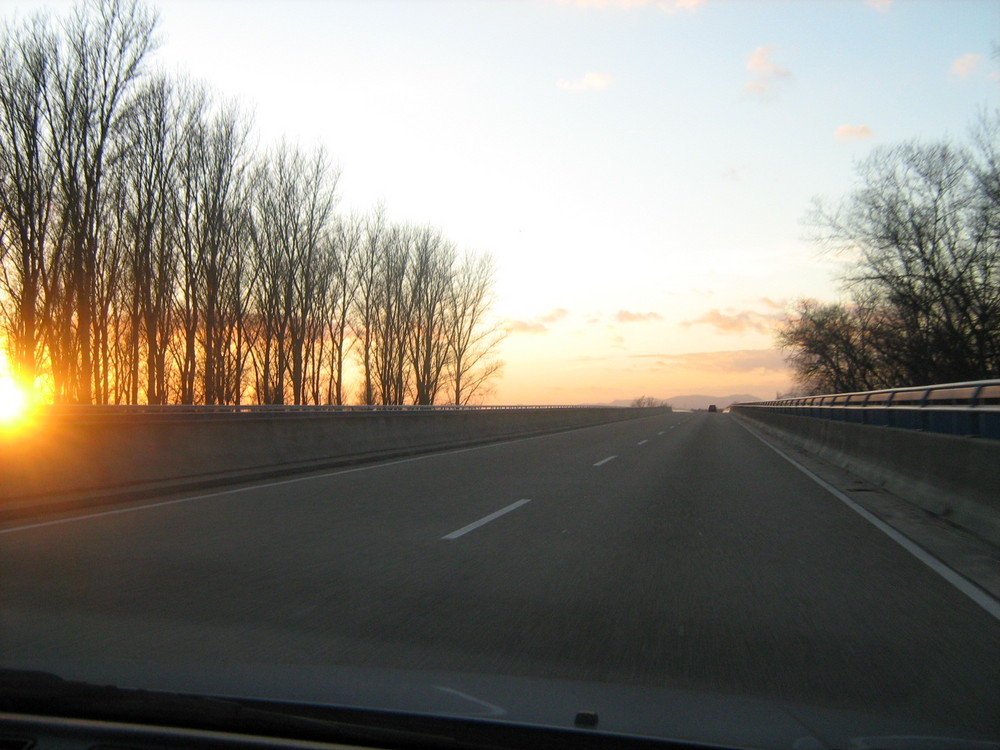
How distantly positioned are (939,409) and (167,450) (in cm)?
1146

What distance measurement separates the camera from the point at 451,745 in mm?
2551

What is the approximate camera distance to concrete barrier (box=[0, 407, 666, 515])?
9719 mm

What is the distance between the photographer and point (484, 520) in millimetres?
8898

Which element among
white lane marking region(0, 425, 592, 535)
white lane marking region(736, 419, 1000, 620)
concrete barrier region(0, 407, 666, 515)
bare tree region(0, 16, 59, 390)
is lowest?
white lane marking region(736, 419, 1000, 620)

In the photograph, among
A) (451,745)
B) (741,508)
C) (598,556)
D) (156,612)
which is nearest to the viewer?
(451,745)

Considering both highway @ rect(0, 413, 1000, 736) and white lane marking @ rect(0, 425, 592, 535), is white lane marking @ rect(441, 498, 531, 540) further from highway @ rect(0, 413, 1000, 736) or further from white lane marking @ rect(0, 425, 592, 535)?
white lane marking @ rect(0, 425, 592, 535)

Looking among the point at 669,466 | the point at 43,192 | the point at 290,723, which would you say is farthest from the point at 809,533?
the point at 43,192

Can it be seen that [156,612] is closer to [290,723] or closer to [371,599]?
[371,599]

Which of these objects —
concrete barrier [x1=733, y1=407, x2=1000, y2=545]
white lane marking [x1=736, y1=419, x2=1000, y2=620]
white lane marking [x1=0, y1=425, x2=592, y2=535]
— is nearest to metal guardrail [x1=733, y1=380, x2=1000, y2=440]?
concrete barrier [x1=733, y1=407, x2=1000, y2=545]

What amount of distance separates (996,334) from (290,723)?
127 ft

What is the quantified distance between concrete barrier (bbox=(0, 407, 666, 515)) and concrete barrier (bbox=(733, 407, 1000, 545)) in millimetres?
10276

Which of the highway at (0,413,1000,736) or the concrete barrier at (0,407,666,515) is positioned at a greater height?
the concrete barrier at (0,407,666,515)

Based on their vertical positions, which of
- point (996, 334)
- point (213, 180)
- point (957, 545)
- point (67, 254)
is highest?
point (213, 180)

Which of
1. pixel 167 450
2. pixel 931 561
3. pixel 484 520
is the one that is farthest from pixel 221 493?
pixel 931 561
